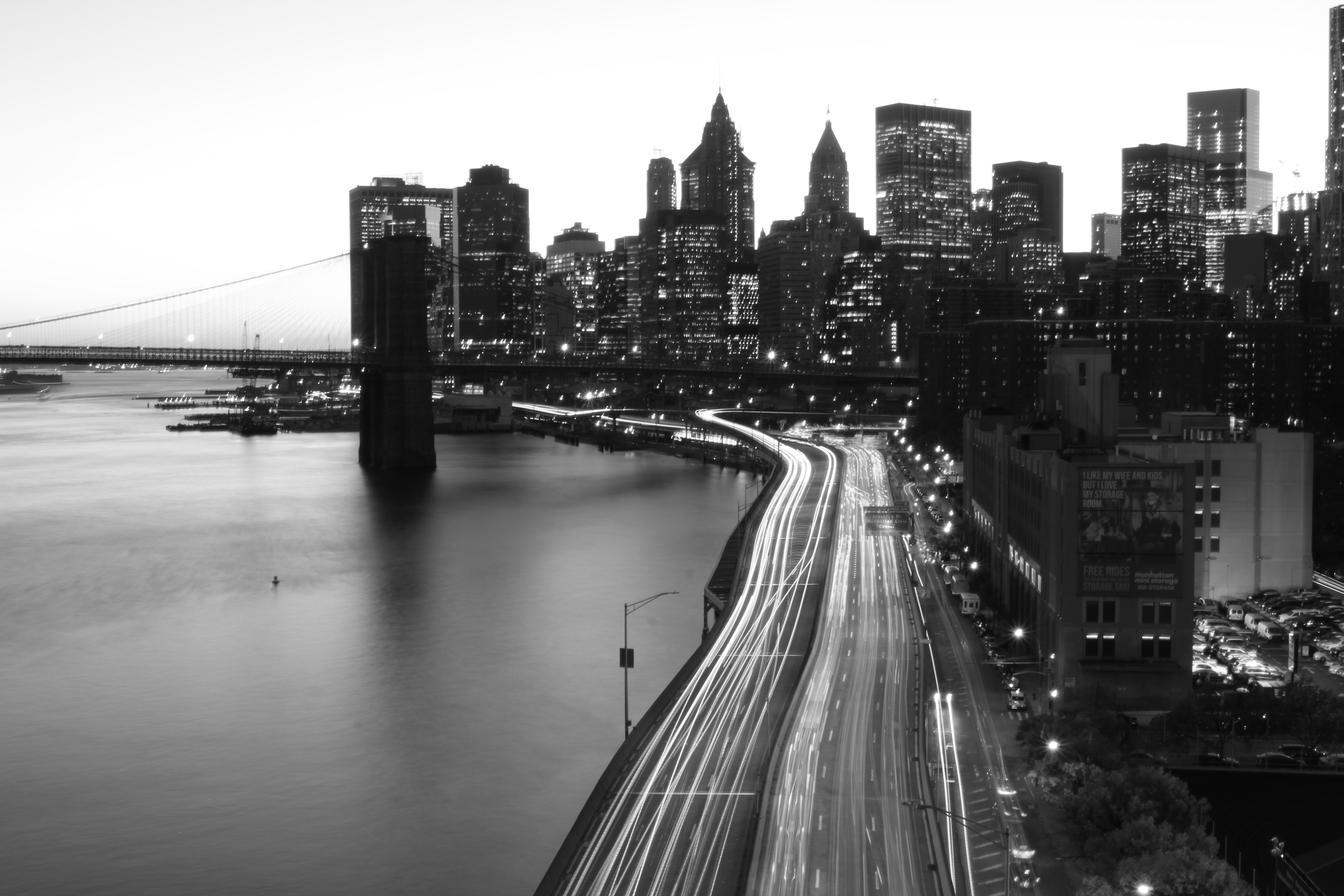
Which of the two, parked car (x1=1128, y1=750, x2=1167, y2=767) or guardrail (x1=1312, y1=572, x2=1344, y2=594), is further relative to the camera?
guardrail (x1=1312, y1=572, x2=1344, y2=594)

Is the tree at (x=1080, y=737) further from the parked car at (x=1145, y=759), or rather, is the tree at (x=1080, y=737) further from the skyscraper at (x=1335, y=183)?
the skyscraper at (x=1335, y=183)

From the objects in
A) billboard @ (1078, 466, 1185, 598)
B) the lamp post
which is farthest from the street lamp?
billboard @ (1078, 466, 1185, 598)

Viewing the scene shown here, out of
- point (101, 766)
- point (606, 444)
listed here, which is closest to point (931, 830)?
point (101, 766)

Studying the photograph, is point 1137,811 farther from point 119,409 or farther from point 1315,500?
point 119,409

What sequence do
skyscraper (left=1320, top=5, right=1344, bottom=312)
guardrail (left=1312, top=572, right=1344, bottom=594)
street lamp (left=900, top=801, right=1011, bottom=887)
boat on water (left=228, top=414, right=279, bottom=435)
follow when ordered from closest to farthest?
street lamp (left=900, top=801, right=1011, bottom=887) → guardrail (left=1312, top=572, right=1344, bottom=594) → boat on water (left=228, top=414, right=279, bottom=435) → skyscraper (left=1320, top=5, right=1344, bottom=312)

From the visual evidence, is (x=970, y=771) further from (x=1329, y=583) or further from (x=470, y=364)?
(x=470, y=364)

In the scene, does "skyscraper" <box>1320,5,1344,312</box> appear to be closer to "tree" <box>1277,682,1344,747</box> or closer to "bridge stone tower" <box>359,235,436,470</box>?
"bridge stone tower" <box>359,235,436,470</box>
